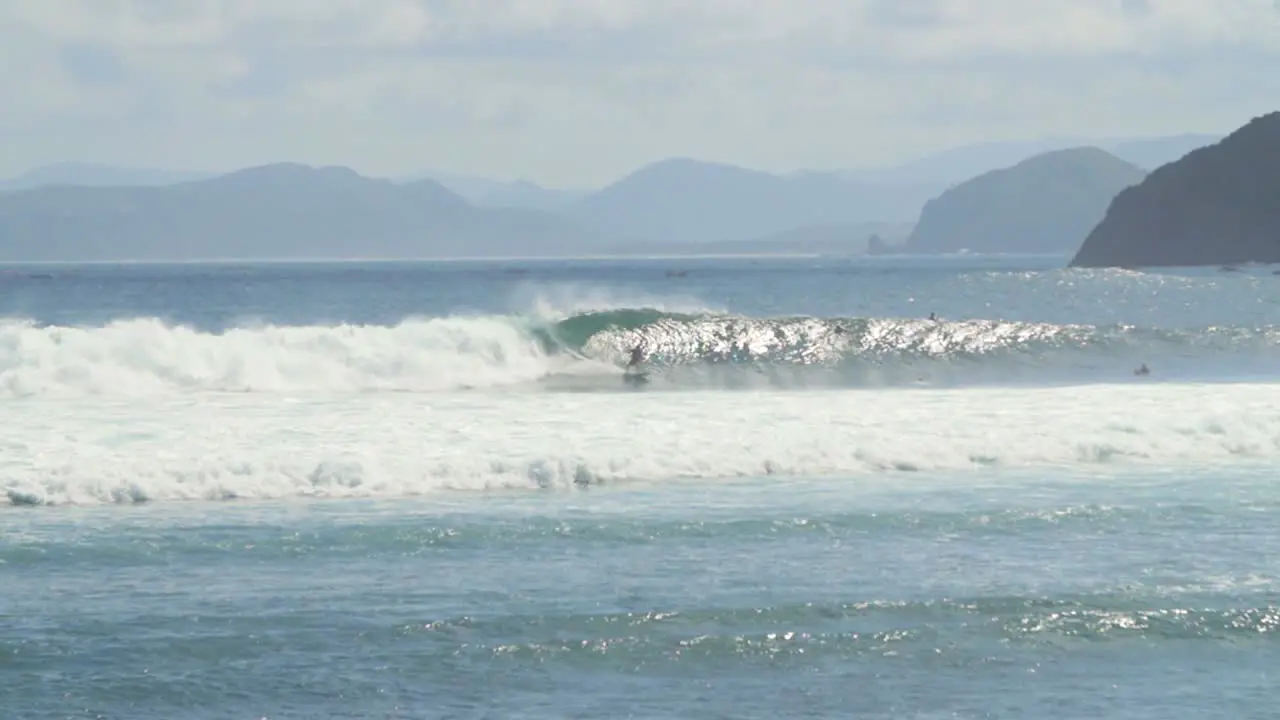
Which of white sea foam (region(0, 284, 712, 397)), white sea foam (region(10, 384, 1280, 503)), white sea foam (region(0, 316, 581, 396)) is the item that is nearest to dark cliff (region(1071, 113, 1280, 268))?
white sea foam (region(0, 284, 712, 397))

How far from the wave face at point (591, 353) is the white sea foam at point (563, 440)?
16.4 ft

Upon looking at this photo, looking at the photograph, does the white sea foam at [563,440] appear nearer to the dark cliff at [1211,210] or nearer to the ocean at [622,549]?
the ocean at [622,549]

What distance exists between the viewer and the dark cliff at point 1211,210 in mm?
166125

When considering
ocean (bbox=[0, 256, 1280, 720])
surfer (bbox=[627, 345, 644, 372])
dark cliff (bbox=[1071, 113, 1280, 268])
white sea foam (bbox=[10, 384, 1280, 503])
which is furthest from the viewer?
dark cliff (bbox=[1071, 113, 1280, 268])

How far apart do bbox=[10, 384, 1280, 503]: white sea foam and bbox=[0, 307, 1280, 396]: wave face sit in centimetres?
501

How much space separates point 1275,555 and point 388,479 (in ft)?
29.4

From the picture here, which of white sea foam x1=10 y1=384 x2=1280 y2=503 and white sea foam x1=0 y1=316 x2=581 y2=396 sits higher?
white sea foam x1=0 y1=316 x2=581 y2=396

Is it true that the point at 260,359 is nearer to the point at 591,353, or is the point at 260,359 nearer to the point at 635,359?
the point at 591,353

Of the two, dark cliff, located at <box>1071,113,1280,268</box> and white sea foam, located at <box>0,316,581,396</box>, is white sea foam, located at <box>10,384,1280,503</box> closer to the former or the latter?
white sea foam, located at <box>0,316,581,396</box>

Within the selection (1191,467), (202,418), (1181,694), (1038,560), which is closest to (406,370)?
(202,418)

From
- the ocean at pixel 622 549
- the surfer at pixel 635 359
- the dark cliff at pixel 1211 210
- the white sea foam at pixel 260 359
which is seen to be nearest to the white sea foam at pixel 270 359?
the white sea foam at pixel 260 359

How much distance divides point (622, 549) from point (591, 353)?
2688 centimetres

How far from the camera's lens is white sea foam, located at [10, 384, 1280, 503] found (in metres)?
18.8

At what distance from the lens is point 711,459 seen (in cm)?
2033
